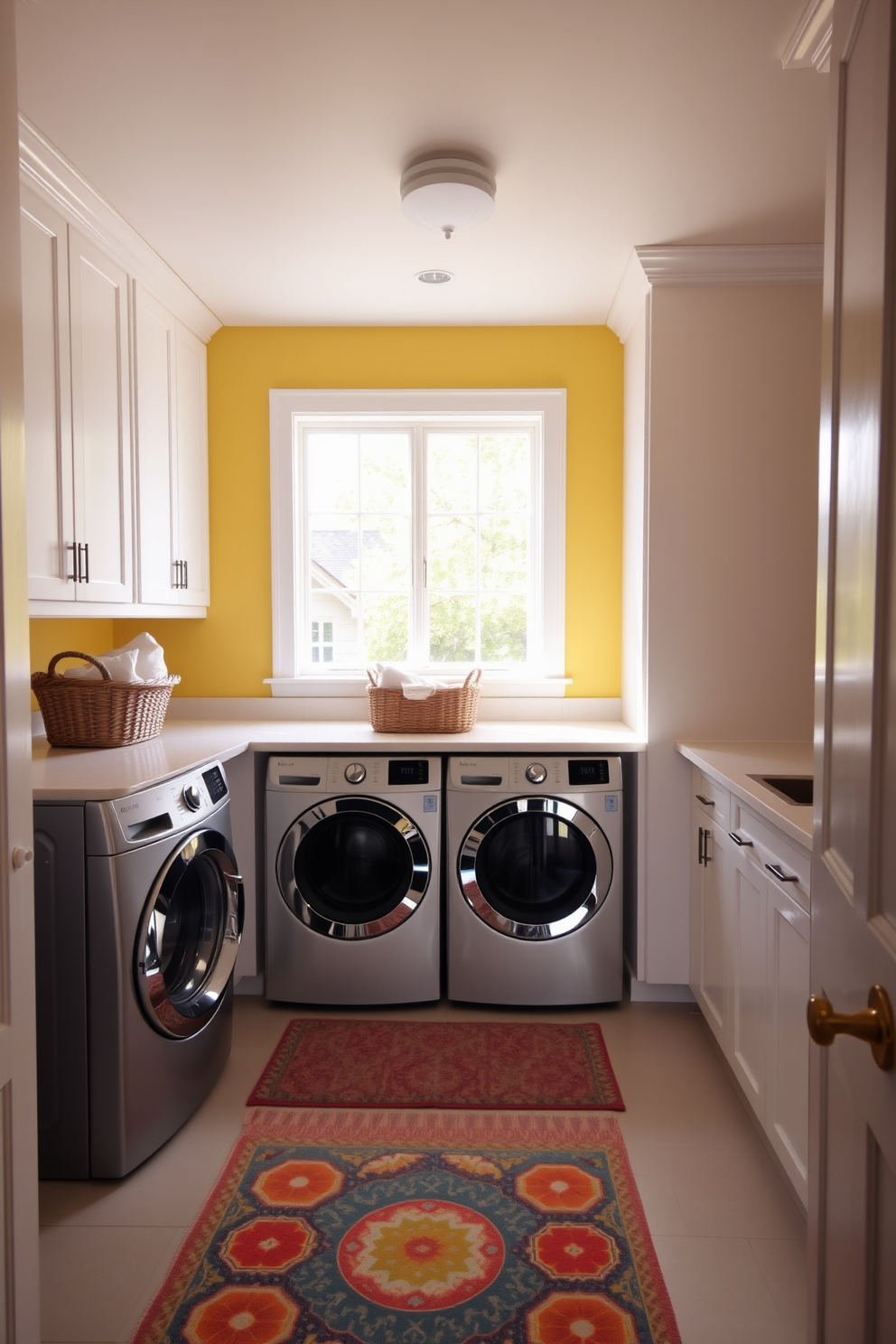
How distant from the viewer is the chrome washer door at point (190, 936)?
6.91 ft

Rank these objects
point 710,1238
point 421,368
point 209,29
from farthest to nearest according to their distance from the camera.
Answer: point 421,368 < point 710,1238 < point 209,29

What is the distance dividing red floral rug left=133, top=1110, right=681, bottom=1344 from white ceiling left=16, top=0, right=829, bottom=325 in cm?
242

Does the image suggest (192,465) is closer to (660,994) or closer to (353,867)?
(353,867)

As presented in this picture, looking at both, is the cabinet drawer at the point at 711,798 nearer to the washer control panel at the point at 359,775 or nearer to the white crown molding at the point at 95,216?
the washer control panel at the point at 359,775

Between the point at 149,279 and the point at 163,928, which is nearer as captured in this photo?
the point at 163,928

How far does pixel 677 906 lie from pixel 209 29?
8.57 ft

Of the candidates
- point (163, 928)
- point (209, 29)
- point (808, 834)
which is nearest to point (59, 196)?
Result: point (209, 29)

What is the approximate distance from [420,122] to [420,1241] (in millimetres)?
2439

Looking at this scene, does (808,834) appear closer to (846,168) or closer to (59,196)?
(846,168)

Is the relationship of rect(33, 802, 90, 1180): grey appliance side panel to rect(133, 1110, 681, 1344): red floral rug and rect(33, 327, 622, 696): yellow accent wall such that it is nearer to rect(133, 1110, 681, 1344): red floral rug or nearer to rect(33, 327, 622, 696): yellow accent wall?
rect(133, 1110, 681, 1344): red floral rug

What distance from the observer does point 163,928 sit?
220 cm

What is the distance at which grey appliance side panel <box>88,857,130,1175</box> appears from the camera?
198 cm

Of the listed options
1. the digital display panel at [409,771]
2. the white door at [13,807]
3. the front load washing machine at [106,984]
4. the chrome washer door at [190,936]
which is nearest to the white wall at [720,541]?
the digital display panel at [409,771]

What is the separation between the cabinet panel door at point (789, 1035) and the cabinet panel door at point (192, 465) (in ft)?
7.39
